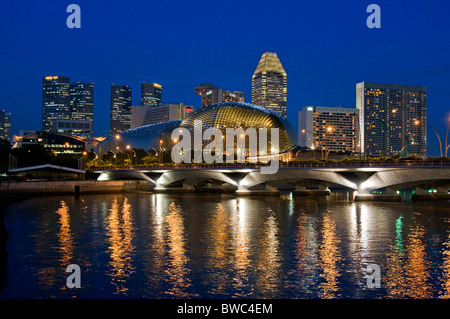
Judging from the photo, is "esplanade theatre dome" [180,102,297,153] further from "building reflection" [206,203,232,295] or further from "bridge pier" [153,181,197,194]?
"building reflection" [206,203,232,295]

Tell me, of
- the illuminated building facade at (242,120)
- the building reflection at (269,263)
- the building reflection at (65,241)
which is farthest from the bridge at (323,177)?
the illuminated building facade at (242,120)

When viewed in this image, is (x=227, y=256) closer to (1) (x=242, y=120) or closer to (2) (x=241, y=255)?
(2) (x=241, y=255)

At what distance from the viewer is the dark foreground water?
19.1 metres

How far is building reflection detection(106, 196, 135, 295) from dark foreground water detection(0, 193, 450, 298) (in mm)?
61

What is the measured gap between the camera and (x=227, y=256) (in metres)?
26.0

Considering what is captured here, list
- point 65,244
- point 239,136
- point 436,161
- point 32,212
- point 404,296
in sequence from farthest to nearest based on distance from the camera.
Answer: point 239,136
point 436,161
point 32,212
point 65,244
point 404,296

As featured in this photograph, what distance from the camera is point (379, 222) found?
41.8 m

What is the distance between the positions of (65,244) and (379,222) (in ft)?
89.7

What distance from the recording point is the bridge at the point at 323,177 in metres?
58.4

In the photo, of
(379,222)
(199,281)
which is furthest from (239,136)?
(199,281)

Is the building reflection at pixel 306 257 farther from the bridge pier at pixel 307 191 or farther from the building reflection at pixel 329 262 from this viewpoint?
the bridge pier at pixel 307 191

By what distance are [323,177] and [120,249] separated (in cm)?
4537

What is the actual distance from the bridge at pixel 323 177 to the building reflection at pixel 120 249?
104 ft
